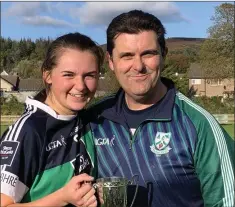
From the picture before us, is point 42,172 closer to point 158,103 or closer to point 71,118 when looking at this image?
point 71,118

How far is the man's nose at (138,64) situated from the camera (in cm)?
302

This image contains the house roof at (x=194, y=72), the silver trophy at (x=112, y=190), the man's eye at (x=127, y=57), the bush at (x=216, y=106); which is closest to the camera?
the silver trophy at (x=112, y=190)

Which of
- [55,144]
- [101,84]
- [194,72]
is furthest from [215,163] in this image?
[194,72]

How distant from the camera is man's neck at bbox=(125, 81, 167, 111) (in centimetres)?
318

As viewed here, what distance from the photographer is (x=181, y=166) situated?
2934mm

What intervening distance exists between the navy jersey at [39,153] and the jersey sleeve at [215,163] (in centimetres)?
73

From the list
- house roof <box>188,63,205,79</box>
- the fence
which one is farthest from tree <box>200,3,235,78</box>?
house roof <box>188,63,205,79</box>

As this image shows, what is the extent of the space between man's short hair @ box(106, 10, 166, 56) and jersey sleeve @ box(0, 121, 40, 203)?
83cm

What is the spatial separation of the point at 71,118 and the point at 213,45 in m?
48.4

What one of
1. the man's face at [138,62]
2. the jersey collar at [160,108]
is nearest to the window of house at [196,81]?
the jersey collar at [160,108]

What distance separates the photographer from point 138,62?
303 centimetres

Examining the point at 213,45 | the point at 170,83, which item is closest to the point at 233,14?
the point at 213,45

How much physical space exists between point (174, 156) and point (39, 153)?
78cm

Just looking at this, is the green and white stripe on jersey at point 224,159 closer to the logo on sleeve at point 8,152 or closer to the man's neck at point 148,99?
the man's neck at point 148,99
